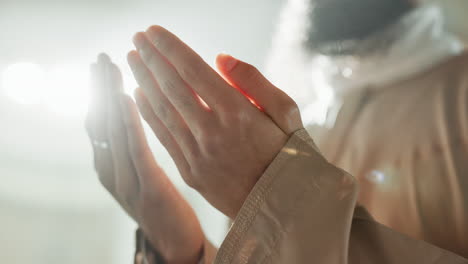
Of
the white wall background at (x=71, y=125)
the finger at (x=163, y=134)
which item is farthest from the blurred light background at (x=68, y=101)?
the finger at (x=163, y=134)

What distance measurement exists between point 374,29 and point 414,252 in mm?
390

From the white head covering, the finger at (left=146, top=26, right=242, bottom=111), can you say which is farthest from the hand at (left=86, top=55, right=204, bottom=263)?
the white head covering

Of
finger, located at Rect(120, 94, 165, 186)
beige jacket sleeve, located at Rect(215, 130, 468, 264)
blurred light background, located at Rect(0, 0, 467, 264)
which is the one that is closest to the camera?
beige jacket sleeve, located at Rect(215, 130, 468, 264)

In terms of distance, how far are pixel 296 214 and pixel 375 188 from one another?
8.4 inches

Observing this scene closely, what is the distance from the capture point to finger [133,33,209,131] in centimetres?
27

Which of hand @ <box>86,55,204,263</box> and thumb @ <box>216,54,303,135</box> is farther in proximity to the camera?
hand @ <box>86,55,204,263</box>

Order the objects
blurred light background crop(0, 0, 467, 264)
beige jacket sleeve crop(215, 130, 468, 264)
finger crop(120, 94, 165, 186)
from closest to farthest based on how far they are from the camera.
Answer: beige jacket sleeve crop(215, 130, 468, 264)
finger crop(120, 94, 165, 186)
blurred light background crop(0, 0, 467, 264)

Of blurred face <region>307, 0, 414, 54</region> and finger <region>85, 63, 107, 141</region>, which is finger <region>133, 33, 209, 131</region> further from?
blurred face <region>307, 0, 414, 54</region>

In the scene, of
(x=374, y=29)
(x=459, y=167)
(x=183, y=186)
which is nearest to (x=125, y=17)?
(x=183, y=186)

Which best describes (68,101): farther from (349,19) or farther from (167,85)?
(349,19)

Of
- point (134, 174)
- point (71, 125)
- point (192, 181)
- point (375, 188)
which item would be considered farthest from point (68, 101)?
point (375, 188)

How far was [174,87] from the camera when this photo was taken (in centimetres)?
28

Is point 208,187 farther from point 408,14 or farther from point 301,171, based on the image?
point 408,14

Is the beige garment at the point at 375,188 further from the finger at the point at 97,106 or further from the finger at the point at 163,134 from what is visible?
the finger at the point at 97,106
